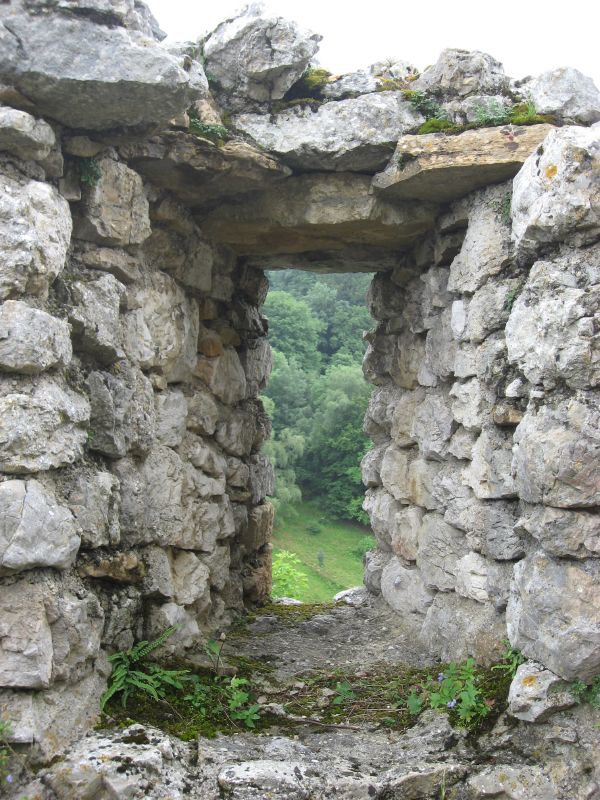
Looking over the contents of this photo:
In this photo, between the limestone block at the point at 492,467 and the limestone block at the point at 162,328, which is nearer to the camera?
the limestone block at the point at 492,467

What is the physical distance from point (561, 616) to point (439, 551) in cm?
156

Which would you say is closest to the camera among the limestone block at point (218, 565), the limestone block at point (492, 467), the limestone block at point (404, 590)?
the limestone block at point (492, 467)

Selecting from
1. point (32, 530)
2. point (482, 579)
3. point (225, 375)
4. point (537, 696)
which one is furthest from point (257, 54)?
point (537, 696)

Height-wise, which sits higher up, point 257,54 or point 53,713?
point 257,54

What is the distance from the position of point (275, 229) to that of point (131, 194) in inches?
50.2

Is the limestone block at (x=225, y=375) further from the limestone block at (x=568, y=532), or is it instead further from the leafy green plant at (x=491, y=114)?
the limestone block at (x=568, y=532)

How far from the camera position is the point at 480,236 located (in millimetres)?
4605

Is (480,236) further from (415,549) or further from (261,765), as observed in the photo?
(261,765)

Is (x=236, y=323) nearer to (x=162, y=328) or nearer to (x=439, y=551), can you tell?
(x=162, y=328)

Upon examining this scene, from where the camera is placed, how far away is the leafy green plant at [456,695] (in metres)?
3.82

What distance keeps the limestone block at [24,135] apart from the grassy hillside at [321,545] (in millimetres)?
13120

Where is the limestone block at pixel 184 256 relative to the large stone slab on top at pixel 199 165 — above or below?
below

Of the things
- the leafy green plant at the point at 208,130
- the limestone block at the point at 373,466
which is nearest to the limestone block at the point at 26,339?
the leafy green plant at the point at 208,130

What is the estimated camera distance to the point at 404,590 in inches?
224
